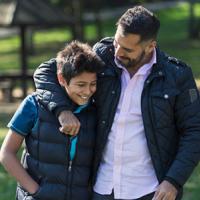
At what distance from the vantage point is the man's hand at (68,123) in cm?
356

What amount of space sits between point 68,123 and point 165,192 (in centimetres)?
56

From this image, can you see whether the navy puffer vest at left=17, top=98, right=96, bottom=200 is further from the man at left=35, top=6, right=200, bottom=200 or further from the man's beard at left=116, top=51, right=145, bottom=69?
the man's beard at left=116, top=51, right=145, bottom=69

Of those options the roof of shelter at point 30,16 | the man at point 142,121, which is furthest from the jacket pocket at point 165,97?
the roof of shelter at point 30,16

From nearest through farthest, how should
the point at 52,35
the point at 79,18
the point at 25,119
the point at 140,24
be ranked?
the point at 140,24
the point at 25,119
the point at 79,18
the point at 52,35

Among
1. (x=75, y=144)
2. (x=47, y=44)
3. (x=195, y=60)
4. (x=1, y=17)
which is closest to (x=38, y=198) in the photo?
(x=75, y=144)

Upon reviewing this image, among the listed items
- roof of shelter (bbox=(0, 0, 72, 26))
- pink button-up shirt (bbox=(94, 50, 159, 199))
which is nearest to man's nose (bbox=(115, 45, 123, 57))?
pink button-up shirt (bbox=(94, 50, 159, 199))

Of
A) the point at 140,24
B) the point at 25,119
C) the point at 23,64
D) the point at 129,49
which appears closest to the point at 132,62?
the point at 129,49

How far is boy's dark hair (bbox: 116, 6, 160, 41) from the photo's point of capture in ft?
11.6

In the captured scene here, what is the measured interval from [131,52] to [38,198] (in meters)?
0.84

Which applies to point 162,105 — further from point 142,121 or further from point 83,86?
point 83,86

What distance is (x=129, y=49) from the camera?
3.55 metres

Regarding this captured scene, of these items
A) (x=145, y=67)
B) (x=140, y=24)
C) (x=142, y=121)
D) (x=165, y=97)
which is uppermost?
(x=140, y=24)

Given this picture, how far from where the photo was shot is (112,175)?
3645 millimetres

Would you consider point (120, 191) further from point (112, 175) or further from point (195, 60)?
point (195, 60)
